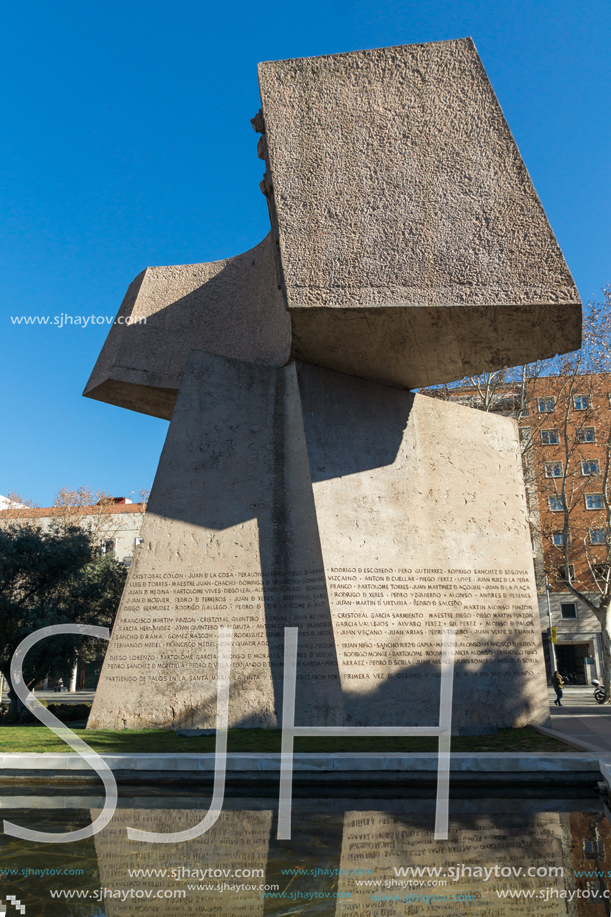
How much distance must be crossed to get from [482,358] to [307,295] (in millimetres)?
2834

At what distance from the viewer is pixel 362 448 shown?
10133 mm

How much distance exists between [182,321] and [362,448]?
14.2ft

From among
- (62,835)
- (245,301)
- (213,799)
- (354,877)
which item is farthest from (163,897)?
(245,301)

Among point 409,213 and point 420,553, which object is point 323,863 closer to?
point 420,553

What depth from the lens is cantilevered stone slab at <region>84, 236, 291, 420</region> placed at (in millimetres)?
11547

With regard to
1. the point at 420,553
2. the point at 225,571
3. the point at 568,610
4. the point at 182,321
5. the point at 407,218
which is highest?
the point at 182,321

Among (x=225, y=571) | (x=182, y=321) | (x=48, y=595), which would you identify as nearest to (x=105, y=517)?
(x=48, y=595)

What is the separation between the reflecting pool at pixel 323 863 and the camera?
345cm

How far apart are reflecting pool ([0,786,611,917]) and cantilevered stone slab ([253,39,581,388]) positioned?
18.3 ft

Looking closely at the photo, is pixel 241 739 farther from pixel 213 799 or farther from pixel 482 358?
pixel 482 358

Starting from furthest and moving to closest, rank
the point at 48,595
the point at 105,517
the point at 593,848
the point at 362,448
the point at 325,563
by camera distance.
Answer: the point at 105,517
the point at 48,595
the point at 362,448
the point at 325,563
the point at 593,848

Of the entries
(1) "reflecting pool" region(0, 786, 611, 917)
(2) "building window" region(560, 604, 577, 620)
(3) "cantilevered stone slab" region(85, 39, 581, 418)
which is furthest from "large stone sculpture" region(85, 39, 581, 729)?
(2) "building window" region(560, 604, 577, 620)

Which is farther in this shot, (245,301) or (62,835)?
(245,301)

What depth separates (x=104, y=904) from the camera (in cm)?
349
